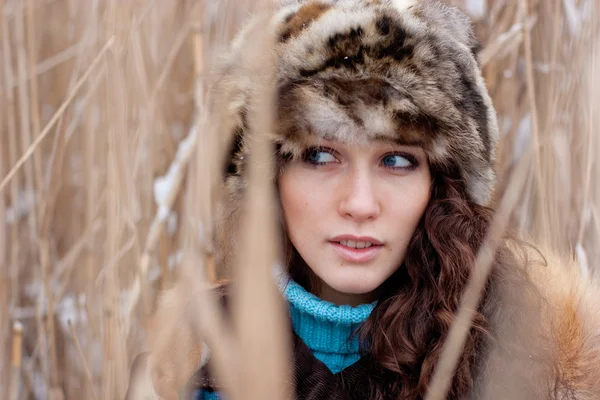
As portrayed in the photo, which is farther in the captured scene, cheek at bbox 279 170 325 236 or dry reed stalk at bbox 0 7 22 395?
dry reed stalk at bbox 0 7 22 395

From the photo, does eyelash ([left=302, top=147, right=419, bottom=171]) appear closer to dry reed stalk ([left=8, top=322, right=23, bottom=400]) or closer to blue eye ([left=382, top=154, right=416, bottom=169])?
blue eye ([left=382, top=154, right=416, bottom=169])

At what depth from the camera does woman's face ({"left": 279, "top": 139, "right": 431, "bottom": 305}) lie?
83 centimetres

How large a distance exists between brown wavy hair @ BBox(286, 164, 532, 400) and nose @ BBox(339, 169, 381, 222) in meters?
0.10

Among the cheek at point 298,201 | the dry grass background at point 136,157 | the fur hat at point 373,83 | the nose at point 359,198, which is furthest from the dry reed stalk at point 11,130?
the nose at point 359,198

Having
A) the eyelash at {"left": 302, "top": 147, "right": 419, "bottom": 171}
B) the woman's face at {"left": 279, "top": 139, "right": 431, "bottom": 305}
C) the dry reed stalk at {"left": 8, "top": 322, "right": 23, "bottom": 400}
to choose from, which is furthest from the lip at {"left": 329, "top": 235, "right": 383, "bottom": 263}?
the dry reed stalk at {"left": 8, "top": 322, "right": 23, "bottom": 400}

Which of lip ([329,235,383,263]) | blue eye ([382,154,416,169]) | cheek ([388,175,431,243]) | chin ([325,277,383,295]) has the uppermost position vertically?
blue eye ([382,154,416,169])

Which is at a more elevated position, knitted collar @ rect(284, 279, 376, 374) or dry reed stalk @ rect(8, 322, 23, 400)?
knitted collar @ rect(284, 279, 376, 374)

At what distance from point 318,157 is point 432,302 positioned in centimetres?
25

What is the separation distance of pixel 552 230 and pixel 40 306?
0.99m

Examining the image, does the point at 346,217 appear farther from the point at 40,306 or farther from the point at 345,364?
the point at 40,306

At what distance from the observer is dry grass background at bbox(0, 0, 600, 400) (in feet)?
3.40

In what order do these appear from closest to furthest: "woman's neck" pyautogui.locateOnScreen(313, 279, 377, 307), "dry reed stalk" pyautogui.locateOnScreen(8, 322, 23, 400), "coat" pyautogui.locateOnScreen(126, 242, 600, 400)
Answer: "coat" pyautogui.locateOnScreen(126, 242, 600, 400), "woman's neck" pyautogui.locateOnScreen(313, 279, 377, 307), "dry reed stalk" pyautogui.locateOnScreen(8, 322, 23, 400)

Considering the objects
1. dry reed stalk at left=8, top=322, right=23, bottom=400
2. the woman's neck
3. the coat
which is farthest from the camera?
dry reed stalk at left=8, top=322, right=23, bottom=400

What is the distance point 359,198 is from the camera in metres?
0.81
